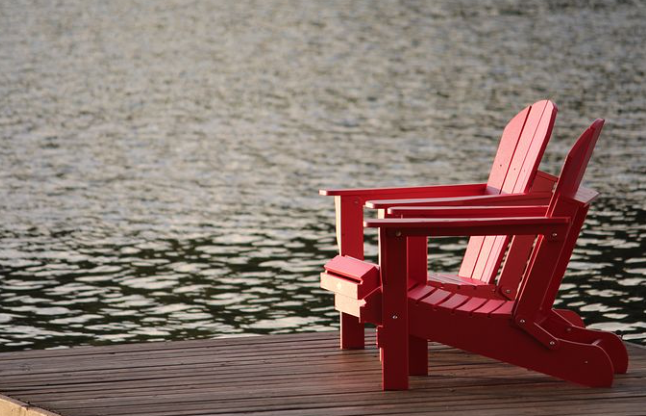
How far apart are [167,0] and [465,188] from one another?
3466 cm

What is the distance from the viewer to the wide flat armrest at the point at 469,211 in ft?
16.8

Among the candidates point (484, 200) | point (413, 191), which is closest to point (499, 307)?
point (484, 200)

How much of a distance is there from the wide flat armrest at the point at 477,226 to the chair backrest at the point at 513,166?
63 centimetres

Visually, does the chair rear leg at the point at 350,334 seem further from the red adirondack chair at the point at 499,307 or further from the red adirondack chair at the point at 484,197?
the red adirondack chair at the point at 499,307

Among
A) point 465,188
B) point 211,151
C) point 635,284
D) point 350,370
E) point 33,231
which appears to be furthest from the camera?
point 211,151

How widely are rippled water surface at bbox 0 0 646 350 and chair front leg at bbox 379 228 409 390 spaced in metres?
2.91

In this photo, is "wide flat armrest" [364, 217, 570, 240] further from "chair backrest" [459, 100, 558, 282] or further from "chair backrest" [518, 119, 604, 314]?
"chair backrest" [459, 100, 558, 282]

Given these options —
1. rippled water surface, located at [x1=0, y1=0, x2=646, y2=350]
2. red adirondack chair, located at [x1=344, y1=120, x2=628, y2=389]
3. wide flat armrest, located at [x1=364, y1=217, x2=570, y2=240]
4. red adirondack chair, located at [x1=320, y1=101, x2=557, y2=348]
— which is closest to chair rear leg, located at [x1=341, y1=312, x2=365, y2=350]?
red adirondack chair, located at [x1=320, y1=101, x2=557, y2=348]

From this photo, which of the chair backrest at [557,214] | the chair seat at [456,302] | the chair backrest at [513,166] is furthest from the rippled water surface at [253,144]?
the chair backrest at [557,214]

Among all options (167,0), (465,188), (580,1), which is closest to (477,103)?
(465,188)

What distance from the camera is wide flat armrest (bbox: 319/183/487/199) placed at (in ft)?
18.7

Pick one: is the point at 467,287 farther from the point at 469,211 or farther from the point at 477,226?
the point at 477,226

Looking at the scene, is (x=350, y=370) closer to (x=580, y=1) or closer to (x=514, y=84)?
(x=514, y=84)

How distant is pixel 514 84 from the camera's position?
2147 centimetres
